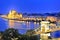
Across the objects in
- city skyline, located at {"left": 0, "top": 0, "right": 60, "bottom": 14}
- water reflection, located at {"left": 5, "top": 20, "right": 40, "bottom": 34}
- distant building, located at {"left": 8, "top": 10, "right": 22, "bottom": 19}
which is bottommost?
water reflection, located at {"left": 5, "top": 20, "right": 40, "bottom": 34}

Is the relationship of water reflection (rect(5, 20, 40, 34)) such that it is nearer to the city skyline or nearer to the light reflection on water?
the light reflection on water

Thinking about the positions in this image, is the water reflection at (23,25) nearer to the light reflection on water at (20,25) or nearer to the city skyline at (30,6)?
the light reflection on water at (20,25)

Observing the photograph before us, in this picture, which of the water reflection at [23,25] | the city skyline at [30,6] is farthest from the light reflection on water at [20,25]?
the city skyline at [30,6]

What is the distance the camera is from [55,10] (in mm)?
1570

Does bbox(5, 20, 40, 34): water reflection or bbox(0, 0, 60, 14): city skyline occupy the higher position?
bbox(0, 0, 60, 14): city skyline

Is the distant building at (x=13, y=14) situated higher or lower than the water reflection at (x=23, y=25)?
higher

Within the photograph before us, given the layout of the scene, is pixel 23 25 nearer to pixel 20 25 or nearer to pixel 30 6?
pixel 20 25

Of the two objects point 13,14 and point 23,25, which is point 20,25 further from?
point 13,14

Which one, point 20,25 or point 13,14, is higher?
point 13,14

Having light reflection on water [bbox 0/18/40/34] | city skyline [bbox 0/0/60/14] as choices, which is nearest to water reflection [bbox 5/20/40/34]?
light reflection on water [bbox 0/18/40/34]

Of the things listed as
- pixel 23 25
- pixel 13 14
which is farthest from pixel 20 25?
pixel 13 14

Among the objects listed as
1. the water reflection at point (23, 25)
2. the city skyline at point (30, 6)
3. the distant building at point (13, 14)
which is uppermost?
the city skyline at point (30, 6)

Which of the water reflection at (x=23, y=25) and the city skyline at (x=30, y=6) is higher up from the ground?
the city skyline at (x=30, y=6)

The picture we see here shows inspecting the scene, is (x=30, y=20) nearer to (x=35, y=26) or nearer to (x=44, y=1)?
(x=35, y=26)
